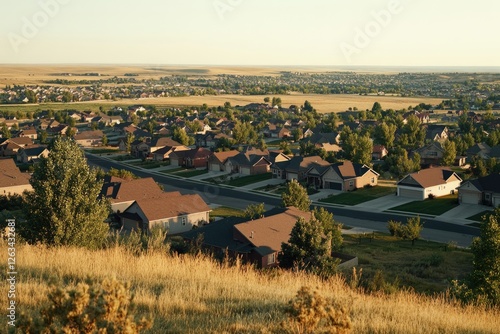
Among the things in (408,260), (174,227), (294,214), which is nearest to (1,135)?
(174,227)

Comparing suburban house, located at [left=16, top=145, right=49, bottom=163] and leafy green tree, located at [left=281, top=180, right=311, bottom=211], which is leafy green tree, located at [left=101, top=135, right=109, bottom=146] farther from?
leafy green tree, located at [left=281, top=180, right=311, bottom=211]

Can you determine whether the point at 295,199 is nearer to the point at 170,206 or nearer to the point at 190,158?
the point at 170,206

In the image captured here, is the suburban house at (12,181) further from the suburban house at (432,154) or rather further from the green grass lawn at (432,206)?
the suburban house at (432,154)

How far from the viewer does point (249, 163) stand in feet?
232

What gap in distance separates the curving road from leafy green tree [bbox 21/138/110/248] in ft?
103

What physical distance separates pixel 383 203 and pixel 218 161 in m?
29.1

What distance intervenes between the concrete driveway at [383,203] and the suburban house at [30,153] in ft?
165

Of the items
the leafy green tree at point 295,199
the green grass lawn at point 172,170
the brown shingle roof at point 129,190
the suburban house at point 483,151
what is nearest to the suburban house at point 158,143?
the green grass lawn at point 172,170

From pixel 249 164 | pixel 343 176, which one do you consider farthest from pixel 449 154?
pixel 249 164

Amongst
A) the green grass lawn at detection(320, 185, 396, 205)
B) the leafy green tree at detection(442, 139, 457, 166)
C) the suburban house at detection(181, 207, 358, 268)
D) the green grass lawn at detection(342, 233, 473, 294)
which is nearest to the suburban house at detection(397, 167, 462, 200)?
the green grass lawn at detection(320, 185, 396, 205)

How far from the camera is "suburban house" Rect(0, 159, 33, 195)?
168 feet

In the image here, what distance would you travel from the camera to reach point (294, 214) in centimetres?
3550

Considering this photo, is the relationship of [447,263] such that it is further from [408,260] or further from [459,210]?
[459,210]

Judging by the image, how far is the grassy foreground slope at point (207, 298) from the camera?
7949 mm
